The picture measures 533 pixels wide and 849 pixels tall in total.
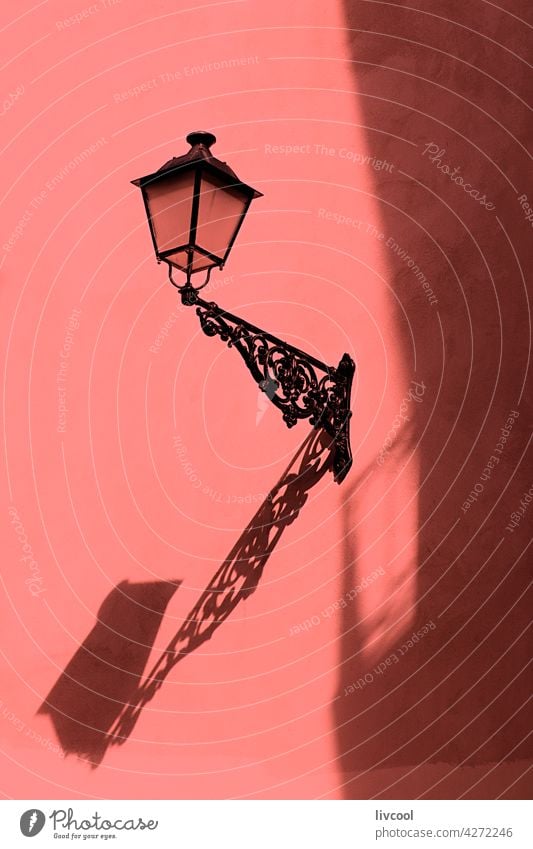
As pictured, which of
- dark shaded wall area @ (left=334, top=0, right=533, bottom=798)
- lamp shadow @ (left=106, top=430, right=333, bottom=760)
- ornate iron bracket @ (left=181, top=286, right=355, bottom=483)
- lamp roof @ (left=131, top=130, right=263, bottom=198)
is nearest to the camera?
lamp roof @ (left=131, top=130, right=263, bottom=198)

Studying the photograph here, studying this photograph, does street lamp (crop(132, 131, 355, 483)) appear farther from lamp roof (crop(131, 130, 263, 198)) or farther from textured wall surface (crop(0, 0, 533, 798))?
textured wall surface (crop(0, 0, 533, 798))

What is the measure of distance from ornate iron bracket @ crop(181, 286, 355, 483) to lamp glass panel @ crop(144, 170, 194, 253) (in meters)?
0.21

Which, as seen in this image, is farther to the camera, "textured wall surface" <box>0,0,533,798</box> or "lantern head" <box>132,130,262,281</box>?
"textured wall surface" <box>0,0,533,798</box>

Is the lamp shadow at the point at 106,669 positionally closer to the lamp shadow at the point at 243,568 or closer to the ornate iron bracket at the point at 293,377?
the lamp shadow at the point at 243,568

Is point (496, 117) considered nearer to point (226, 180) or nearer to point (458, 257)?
point (458, 257)

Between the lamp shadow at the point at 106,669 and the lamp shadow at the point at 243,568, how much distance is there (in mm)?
86

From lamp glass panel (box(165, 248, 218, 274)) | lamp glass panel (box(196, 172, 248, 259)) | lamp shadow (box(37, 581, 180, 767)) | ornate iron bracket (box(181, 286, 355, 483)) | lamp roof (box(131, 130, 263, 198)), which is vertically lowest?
lamp shadow (box(37, 581, 180, 767))

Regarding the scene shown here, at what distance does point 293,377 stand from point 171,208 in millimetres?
921

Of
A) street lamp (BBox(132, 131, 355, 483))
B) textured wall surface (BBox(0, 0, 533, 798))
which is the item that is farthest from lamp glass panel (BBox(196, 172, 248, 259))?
textured wall surface (BBox(0, 0, 533, 798))

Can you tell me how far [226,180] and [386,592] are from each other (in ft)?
6.25

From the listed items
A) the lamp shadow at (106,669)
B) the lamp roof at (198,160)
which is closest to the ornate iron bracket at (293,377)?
the lamp roof at (198,160)

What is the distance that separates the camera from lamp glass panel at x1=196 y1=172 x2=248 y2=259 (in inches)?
165

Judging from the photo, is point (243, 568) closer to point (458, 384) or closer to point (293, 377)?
point (293, 377)

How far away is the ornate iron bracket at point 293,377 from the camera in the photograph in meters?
4.47
